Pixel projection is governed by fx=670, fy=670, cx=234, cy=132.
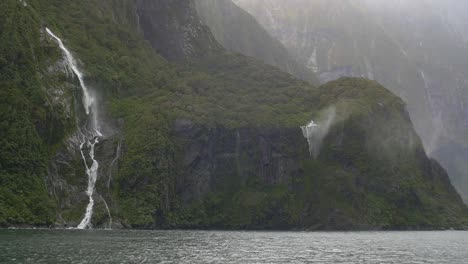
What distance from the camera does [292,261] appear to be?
255 ft

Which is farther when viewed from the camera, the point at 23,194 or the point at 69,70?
the point at 69,70

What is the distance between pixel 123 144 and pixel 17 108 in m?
36.2

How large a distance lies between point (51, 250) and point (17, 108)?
301 feet

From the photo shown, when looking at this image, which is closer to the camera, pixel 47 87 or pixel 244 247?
pixel 244 247

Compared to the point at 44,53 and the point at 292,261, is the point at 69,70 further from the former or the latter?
the point at 292,261

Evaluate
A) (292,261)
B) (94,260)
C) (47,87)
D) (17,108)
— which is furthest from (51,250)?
(47,87)

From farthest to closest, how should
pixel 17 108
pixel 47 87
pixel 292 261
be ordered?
pixel 47 87
pixel 17 108
pixel 292 261

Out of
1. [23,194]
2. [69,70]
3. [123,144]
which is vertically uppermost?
[69,70]

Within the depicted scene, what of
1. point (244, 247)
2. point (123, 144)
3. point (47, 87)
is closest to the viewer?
point (244, 247)

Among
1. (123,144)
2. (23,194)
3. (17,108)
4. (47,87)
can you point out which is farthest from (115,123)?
(23,194)

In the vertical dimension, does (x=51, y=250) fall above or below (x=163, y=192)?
below

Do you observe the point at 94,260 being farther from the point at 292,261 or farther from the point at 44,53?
the point at 44,53

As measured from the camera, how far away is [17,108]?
162500mm

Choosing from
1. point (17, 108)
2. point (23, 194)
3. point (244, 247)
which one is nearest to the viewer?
point (244, 247)
